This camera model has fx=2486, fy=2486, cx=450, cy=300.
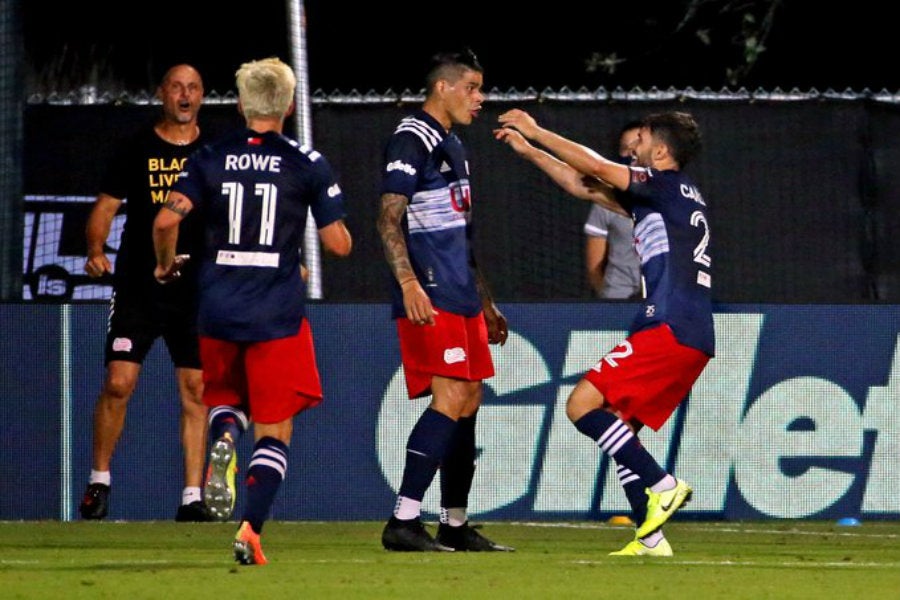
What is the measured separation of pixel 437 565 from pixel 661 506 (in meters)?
1.11

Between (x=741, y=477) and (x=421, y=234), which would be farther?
(x=741, y=477)

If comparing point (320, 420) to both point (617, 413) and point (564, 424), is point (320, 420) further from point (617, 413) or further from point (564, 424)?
point (617, 413)

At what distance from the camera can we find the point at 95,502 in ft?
42.9

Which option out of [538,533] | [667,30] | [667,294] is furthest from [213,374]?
[667,30]

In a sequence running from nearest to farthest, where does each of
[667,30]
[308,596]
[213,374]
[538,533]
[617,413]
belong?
1. [308,596]
2. [213,374]
3. [617,413]
4. [538,533]
5. [667,30]

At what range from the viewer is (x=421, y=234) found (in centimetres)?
1073

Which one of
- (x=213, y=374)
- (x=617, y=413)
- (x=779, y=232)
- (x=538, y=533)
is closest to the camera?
(x=213, y=374)

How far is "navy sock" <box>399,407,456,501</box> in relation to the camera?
10.6 m

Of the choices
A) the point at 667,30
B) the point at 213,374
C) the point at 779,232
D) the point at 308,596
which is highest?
the point at 667,30

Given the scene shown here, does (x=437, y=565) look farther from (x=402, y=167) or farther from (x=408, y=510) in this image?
(x=402, y=167)

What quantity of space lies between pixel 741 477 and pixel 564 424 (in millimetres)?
1047

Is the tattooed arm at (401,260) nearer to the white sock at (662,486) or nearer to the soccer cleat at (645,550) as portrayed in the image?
the white sock at (662,486)

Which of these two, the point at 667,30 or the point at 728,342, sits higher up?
the point at 667,30

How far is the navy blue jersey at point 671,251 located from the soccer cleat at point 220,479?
6.48 ft
